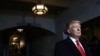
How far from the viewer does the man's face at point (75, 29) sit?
209cm

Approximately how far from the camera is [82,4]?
6.57 m

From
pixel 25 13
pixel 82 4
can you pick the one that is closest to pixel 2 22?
pixel 25 13

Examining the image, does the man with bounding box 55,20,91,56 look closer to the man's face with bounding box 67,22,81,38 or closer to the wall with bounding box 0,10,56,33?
the man's face with bounding box 67,22,81,38

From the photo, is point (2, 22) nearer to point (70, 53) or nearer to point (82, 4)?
point (82, 4)

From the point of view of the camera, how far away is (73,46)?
2.08 metres

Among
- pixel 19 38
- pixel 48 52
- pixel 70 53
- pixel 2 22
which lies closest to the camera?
pixel 70 53

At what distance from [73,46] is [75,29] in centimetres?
17

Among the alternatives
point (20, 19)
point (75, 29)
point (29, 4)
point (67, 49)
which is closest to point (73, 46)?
point (67, 49)

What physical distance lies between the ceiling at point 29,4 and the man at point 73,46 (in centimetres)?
451

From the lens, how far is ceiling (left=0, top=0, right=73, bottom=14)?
6584 millimetres

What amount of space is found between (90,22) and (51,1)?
141cm

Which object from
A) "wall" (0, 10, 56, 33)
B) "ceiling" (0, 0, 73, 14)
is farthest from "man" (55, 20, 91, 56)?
"wall" (0, 10, 56, 33)

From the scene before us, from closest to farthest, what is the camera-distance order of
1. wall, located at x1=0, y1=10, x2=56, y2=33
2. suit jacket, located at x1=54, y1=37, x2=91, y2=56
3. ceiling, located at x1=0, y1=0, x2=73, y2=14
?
suit jacket, located at x1=54, y1=37, x2=91, y2=56 < ceiling, located at x1=0, y1=0, x2=73, y2=14 < wall, located at x1=0, y1=10, x2=56, y2=33

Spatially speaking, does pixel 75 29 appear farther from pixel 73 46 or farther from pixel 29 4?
pixel 29 4
